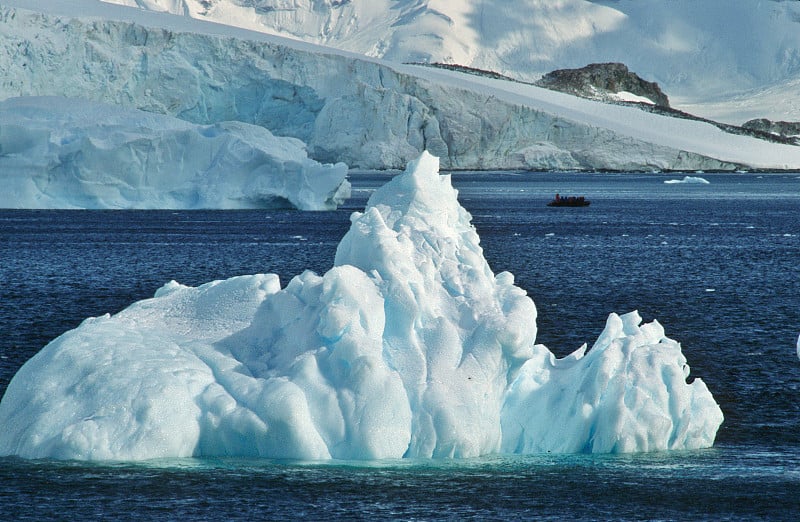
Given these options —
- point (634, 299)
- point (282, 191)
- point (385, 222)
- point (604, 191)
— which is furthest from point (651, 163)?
point (385, 222)

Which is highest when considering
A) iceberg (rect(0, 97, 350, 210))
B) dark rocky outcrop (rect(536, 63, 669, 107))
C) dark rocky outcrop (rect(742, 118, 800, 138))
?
dark rocky outcrop (rect(536, 63, 669, 107))

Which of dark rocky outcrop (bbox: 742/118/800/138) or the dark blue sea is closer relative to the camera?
the dark blue sea

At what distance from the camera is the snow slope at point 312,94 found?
193ft

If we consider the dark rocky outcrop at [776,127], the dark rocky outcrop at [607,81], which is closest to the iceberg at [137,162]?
the dark rocky outcrop at [607,81]

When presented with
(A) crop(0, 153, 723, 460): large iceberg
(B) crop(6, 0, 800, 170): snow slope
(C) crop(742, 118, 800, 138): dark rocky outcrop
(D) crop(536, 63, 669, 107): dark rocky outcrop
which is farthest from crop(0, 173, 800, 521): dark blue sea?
(C) crop(742, 118, 800, 138): dark rocky outcrop

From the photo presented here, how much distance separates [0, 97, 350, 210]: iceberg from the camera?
4569cm

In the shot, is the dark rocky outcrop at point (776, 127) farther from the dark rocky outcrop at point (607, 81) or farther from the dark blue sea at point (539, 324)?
the dark blue sea at point (539, 324)

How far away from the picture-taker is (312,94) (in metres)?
70.1

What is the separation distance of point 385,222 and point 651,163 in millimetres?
81223

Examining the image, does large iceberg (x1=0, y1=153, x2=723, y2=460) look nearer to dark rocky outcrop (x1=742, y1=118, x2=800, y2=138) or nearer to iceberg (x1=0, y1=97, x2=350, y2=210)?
iceberg (x1=0, y1=97, x2=350, y2=210)

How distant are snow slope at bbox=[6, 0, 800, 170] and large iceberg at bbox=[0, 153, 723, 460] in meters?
47.3

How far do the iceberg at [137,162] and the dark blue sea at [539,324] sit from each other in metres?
1.19

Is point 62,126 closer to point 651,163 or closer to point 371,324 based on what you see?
point 371,324

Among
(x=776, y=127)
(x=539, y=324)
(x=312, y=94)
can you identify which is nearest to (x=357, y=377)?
(x=539, y=324)
